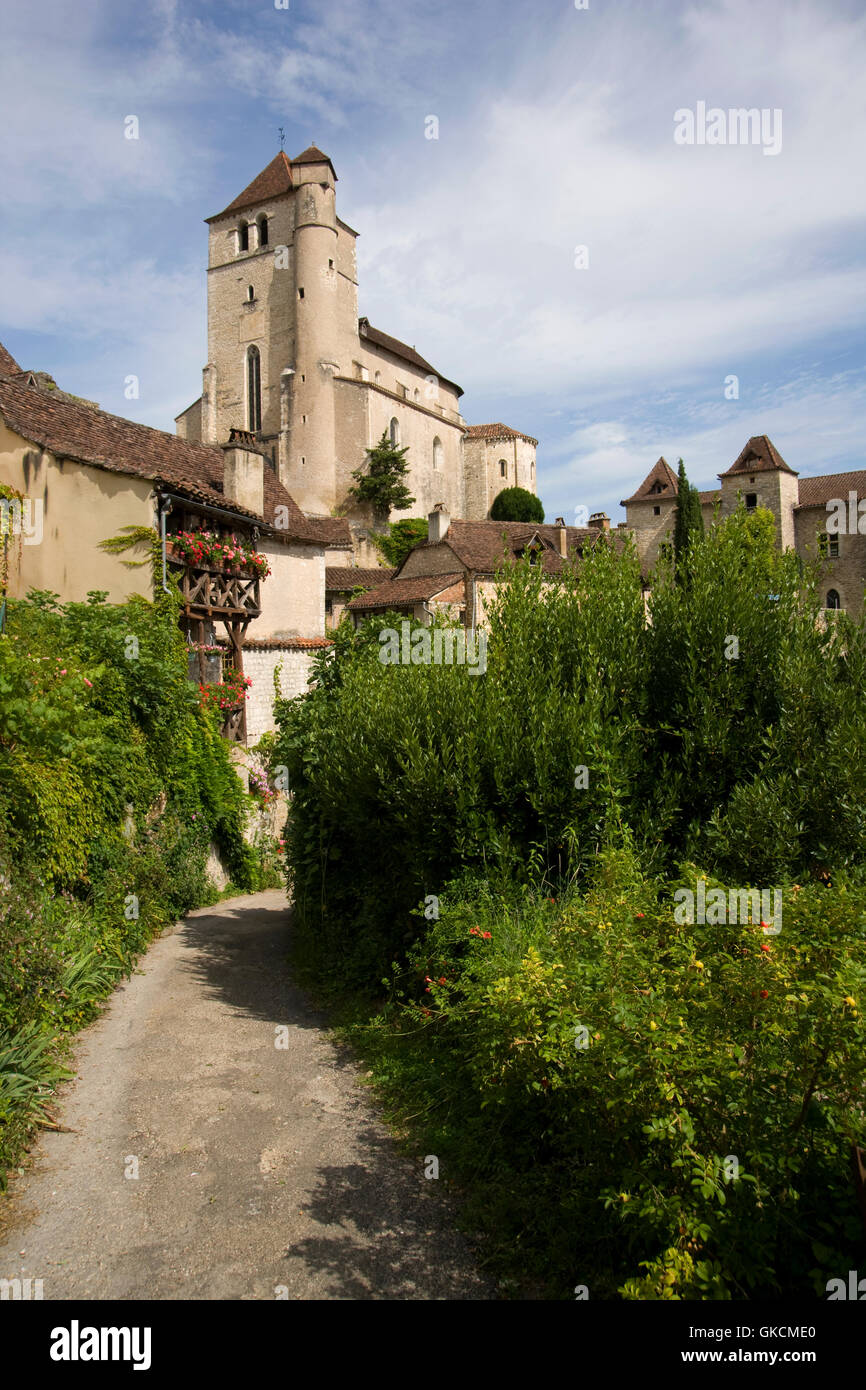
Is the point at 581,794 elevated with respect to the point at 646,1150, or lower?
elevated

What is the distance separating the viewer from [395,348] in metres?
64.7

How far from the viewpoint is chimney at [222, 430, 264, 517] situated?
21484mm

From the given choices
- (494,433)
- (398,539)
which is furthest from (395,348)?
(398,539)

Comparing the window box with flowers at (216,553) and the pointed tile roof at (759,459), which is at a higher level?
the pointed tile roof at (759,459)

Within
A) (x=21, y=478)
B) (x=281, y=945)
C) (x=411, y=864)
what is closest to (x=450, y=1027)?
(x=411, y=864)

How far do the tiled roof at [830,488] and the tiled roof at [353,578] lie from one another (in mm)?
31552

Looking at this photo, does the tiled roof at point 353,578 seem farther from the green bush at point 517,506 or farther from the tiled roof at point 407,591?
the green bush at point 517,506

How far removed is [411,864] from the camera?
30.5ft

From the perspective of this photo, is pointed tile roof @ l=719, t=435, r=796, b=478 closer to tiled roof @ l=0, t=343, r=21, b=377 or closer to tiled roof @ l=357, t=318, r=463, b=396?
tiled roof @ l=357, t=318, r=463, b=396

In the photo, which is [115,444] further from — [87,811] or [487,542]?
[487,542]

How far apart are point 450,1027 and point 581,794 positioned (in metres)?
2.60

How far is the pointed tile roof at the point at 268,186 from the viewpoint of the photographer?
56.6 metres

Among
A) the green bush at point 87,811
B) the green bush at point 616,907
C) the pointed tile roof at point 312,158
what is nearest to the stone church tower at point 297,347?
the pointed tile roof at point 312,158
